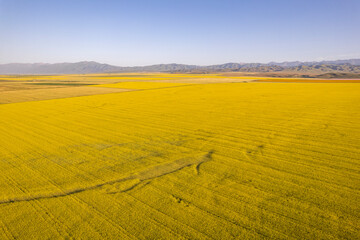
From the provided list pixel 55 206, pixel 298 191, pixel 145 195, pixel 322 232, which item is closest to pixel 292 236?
pixel 322 232

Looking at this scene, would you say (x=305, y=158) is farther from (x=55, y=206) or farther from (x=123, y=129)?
(x=123, y=129)

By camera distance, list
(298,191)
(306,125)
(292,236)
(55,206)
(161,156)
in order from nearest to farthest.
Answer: (292,236) → (55,206) → (298,191) → (161,156) → (306,125)

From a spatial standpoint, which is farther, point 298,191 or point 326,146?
point 326,146

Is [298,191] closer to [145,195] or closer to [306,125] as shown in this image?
[145,195]

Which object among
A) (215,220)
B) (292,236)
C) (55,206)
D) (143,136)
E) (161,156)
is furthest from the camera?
(143,136)

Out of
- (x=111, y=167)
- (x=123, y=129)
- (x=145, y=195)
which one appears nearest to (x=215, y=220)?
(x=145, y=195)

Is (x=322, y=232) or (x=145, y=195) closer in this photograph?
(x=322, y=232)

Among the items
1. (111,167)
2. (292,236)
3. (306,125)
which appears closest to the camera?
(292,236)

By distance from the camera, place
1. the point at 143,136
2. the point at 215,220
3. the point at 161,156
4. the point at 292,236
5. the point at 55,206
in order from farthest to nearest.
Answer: the point at 143,136 < the point at 161,156 < the point at 55,206 < the point at 215,220 < the point at 292,236
